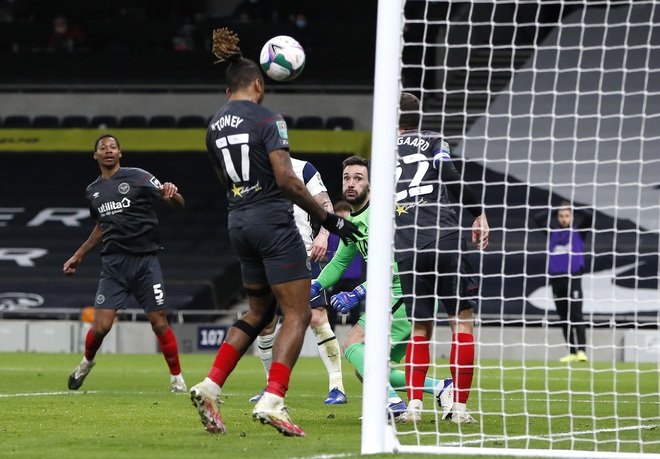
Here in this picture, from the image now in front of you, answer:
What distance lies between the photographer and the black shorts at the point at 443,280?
23.2 feet

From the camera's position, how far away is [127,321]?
2008cm

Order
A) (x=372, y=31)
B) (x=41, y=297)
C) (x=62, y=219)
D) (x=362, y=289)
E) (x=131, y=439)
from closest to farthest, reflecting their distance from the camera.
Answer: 1. (x=131, y=439)
2. (x=362, y=289)
3. (x=41, y=297)
4. (x=62, y=219)
5. (x=372, y=31)

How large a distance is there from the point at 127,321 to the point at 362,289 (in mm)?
12708

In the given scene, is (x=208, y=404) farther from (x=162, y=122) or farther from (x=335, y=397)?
(x=162, y=122)

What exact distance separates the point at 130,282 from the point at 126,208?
26.5 inches

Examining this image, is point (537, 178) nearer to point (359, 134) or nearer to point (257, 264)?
point (359, 134)

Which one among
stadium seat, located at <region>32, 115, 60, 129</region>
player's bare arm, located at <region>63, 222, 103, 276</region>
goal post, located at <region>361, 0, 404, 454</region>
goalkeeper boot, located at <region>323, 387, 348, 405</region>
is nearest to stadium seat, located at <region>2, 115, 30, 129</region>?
stadium seat, located at <region>32, 115, 60, 129</region>

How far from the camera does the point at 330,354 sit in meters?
8.99

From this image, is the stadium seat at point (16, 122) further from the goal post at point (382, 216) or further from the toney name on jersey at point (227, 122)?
the goal post at point (382, 216)

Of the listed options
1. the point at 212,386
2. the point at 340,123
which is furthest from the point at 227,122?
the point at 340,123

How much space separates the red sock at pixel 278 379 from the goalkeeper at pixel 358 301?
135cm

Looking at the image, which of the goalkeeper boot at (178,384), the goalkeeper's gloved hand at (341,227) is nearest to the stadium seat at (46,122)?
the goalkeeper boot at (178,384)

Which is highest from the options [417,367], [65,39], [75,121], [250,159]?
[65,39]

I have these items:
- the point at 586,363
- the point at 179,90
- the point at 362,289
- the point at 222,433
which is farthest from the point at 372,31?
the point at 222,433
